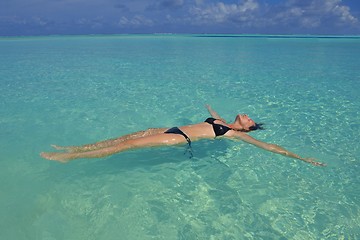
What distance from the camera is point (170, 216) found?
13.0ft

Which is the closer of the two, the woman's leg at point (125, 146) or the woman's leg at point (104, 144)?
the woman's leg at point (125, 146)

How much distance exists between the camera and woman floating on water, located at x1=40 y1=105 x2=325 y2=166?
4.81 metres

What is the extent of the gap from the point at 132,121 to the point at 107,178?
296 cm

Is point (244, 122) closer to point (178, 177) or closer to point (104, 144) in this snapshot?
point (178, 177)

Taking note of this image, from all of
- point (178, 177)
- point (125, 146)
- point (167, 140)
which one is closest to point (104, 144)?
point (125, 146)

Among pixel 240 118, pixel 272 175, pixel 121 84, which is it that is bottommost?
pixel 121 84

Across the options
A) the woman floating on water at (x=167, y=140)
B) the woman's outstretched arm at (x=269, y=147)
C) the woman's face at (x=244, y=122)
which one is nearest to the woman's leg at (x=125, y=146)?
the woman floating on water at (x=167, y=140)

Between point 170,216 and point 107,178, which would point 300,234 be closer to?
point 170,216

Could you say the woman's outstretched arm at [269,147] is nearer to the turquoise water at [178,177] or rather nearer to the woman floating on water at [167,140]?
the woman floating on water at [167,140]

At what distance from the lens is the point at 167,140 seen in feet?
16.8

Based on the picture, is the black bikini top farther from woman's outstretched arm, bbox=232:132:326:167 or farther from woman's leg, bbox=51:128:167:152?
woman's leg, bbox=51:128:167:152

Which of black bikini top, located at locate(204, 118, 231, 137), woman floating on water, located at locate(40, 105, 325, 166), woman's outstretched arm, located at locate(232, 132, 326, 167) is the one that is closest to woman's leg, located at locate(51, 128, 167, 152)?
woman floating on water, located at locate(40, 105, 325, 166)

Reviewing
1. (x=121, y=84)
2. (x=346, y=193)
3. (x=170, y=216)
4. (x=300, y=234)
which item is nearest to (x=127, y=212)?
(x=170, y=216)

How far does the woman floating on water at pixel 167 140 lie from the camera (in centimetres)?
481
